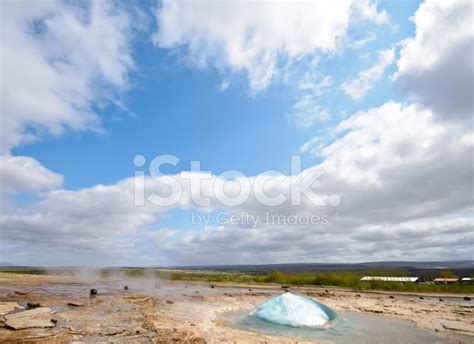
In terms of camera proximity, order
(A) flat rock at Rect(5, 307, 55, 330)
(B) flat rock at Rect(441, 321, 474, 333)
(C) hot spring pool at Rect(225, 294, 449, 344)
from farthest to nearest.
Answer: (B) flat rock at Rect(441, 321, 474, 333) < (C) hot spring pool at Rect(225, 294, 449, 344) < (A) flat rock at Rect(5, 307, 55, 330)

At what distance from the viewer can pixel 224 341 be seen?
13289mm

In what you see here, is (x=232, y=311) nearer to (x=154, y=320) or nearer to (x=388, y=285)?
(x=154, y=320)

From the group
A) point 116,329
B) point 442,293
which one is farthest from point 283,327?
point 442,293

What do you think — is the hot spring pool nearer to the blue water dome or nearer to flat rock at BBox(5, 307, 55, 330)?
the blue water dome

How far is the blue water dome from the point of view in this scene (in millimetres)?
18078

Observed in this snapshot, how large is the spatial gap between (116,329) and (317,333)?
9.30 metres

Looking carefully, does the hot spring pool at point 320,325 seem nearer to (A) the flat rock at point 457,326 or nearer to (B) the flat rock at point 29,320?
(A) the flat rock at point 457,326

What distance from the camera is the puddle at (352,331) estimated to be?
49.8 ft

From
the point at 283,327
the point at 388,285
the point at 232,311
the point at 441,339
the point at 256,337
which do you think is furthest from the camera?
the point at 388,285

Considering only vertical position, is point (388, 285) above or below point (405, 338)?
above

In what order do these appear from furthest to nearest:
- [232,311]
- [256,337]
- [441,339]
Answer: [232,311] → [441,339] → [256,337]

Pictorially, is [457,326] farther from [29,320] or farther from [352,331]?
[29,320]

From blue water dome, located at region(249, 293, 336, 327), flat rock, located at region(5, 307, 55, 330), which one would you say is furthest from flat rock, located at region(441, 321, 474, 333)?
flat rock, located at region(5, 307, 55, 330)

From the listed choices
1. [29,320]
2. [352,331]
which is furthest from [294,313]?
[29,320]
